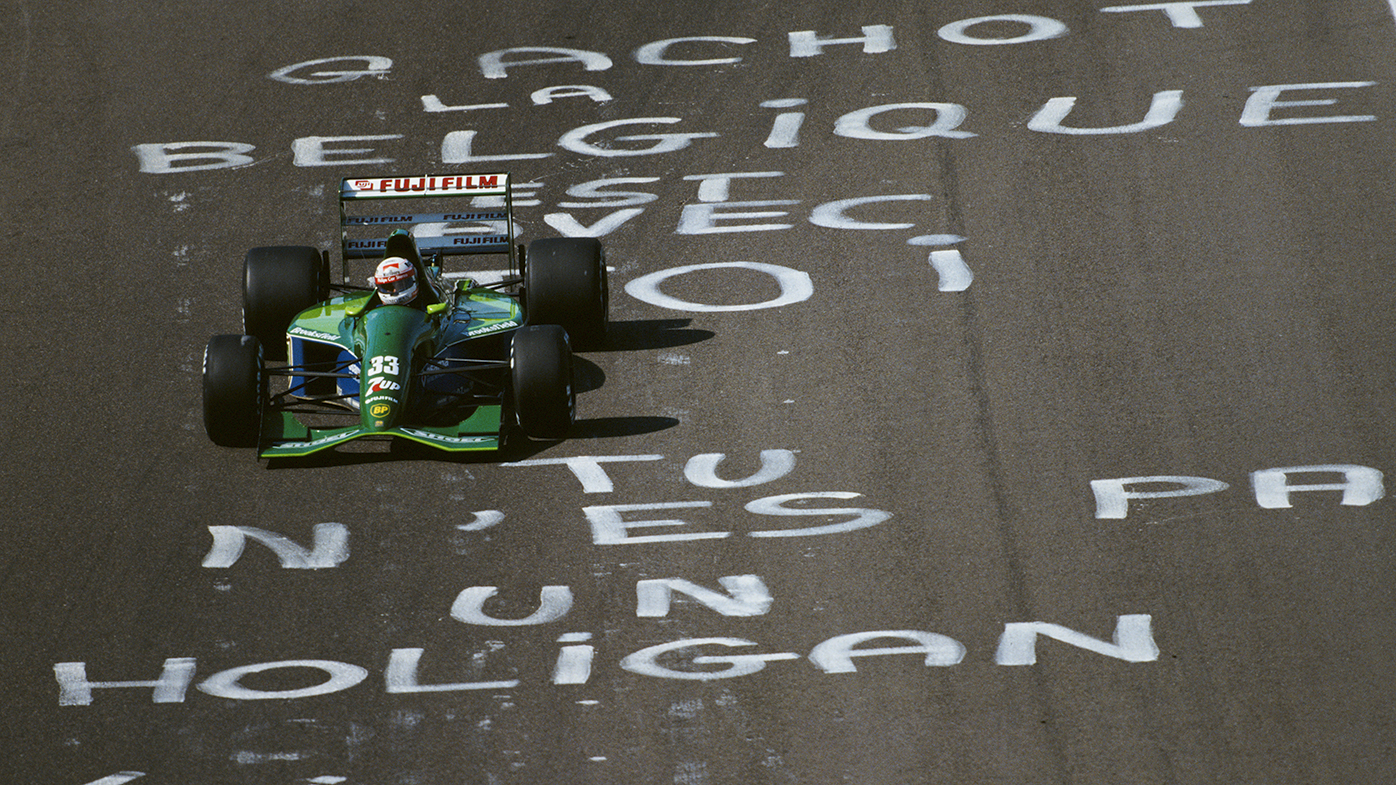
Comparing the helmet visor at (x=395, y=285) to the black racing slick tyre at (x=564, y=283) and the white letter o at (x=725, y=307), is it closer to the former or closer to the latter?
the black racing slick tyre at (x=564, y=283)

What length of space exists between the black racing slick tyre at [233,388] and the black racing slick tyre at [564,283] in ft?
7.19

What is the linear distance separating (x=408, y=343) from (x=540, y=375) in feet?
3.07

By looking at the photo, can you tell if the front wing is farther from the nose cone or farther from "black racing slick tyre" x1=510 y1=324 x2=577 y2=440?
"black racing slick tyre" x1=510 y1=324 x2=577 y2=440

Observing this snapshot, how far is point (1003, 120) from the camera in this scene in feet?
55.1

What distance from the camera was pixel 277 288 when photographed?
12664mm

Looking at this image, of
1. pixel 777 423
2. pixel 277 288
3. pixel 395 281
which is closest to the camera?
pixel 395 281

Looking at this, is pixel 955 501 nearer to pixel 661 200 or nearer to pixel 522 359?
pixel 522 359


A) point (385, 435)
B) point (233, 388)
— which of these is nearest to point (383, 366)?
point (385, 435)

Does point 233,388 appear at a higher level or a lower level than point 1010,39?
lower

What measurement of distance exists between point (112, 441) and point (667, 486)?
13.0 ft

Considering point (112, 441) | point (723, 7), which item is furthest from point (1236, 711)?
point (723, 7)

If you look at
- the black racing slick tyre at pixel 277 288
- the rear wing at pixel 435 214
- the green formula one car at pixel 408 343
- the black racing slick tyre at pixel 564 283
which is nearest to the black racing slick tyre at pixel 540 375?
the green formula one car at pixel 408 343

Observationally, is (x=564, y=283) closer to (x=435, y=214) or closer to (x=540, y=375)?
(x=435, y=214)

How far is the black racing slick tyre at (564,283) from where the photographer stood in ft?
41.6
